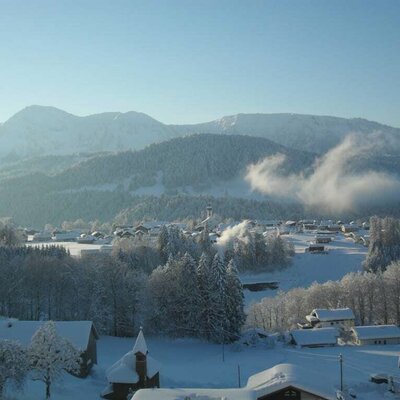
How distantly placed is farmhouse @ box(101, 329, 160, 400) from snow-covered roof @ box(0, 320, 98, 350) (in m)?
3.75

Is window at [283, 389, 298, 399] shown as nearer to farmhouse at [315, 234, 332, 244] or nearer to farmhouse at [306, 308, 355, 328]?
farmhouse at [306, 308, 355, 328]

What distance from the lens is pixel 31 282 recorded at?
51.9 m

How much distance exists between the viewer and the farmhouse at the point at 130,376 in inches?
1225

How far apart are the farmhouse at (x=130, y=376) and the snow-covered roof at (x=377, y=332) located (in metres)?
23.8

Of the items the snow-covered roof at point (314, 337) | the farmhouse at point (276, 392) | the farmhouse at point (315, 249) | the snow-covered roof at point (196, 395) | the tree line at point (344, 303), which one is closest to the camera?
the snow-covered roof at point (196, 395)

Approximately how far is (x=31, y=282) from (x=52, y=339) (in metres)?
24.0

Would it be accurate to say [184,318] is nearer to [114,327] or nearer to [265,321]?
[114,327]

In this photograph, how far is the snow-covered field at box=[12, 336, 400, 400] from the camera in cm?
Result: 3259

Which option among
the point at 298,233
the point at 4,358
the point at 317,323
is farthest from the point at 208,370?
the point at 298,233

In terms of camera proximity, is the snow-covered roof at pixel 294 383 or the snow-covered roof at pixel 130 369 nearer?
the snow-covered roof at pixel 294 383

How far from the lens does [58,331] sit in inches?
1395

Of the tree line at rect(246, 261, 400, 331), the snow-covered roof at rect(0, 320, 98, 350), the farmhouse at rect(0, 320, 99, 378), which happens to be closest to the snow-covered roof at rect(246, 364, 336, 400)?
the farmhouse at rect(0, 320, 99, 378)

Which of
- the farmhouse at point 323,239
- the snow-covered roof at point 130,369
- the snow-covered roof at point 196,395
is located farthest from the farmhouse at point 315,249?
the snow-covered roof at point 196,395

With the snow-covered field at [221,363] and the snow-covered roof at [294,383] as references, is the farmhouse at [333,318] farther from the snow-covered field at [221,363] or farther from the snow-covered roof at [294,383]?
the snow-covered roof at [294,383]
